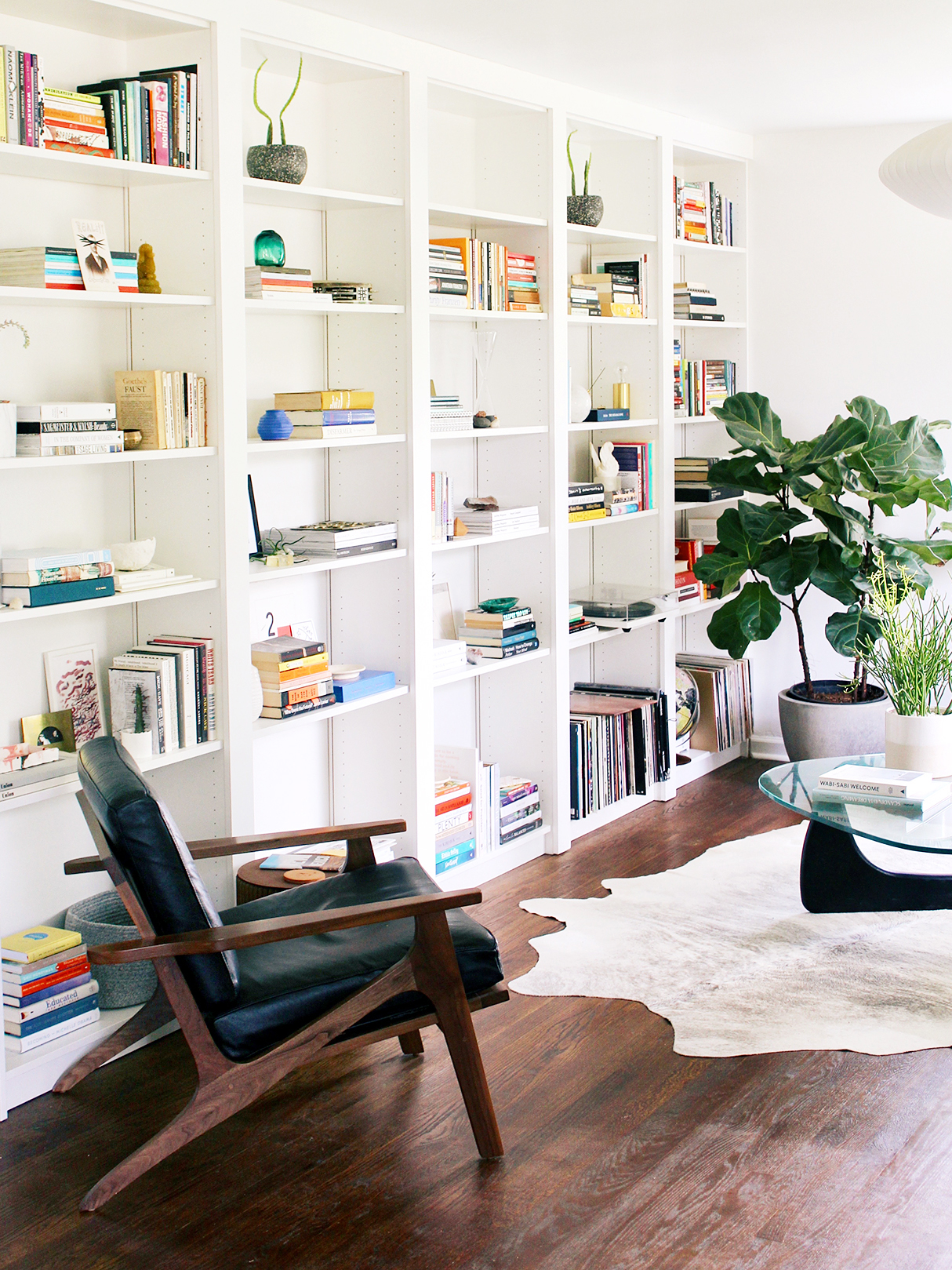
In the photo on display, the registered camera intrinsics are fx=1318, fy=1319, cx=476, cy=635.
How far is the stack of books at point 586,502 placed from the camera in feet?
15.7

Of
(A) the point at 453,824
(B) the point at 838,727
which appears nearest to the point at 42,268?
(A) the point at 453,824

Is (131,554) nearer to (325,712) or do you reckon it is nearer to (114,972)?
(325,712)

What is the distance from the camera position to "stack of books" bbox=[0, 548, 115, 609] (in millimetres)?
2904

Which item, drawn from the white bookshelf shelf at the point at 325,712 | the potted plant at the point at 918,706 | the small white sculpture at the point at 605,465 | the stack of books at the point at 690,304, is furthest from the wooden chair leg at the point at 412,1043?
the stack of books at the point at 690,304

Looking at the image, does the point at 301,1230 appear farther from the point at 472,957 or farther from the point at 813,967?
the point at 813,967

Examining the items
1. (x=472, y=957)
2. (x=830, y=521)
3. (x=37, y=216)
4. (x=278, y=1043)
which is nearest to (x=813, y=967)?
(x=472, y=957)

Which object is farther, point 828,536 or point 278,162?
point 828,536

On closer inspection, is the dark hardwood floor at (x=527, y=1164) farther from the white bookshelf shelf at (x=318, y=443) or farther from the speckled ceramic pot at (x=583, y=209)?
the speckled ceramic pot at (x=583, y=209)

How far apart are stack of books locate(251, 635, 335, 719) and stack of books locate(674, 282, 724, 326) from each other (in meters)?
2.51

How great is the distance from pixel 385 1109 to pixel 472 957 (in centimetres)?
46

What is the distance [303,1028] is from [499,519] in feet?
7.03

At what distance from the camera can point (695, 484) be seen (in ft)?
18.2

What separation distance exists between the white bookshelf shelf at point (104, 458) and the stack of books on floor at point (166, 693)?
18.7 inches

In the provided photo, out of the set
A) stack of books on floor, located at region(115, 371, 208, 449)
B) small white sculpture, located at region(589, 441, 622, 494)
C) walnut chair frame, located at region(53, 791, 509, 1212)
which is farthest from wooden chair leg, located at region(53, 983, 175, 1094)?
small white sculpture, located at region(589, 441, 622, 494)
